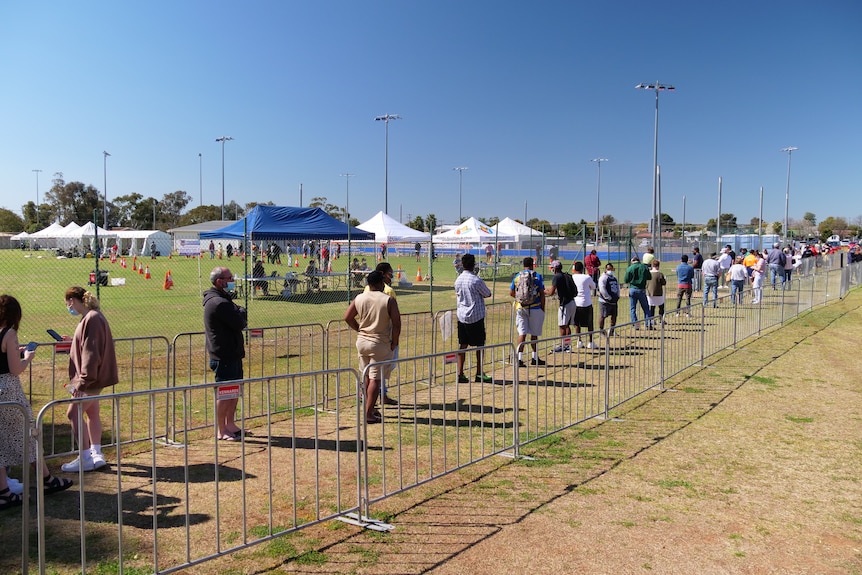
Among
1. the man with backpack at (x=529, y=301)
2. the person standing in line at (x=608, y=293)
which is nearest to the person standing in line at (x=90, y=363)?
the man with backpack at (x=529, y=301)

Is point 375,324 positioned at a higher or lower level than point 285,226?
lower

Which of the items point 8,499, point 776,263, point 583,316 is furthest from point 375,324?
point 776,263

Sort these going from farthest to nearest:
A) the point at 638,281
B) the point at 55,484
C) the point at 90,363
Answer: the point at 638,281, the point at 90,363, the point at 55,484

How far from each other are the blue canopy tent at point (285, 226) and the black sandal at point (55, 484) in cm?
1511

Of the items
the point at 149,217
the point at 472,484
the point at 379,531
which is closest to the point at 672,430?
the point at 472,484

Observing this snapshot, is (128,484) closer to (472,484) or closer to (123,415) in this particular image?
(123,415)

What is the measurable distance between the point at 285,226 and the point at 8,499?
1748cm

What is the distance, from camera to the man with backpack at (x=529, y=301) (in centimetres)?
1052

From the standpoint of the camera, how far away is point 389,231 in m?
31.1

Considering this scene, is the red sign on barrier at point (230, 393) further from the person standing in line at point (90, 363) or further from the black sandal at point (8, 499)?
the black sandal at point (8, 499)

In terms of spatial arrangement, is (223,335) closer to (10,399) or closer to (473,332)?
(10,399)

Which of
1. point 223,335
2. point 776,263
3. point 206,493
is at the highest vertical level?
point 776,263

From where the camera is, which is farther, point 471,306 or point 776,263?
point 776,263

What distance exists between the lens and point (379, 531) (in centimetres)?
456
